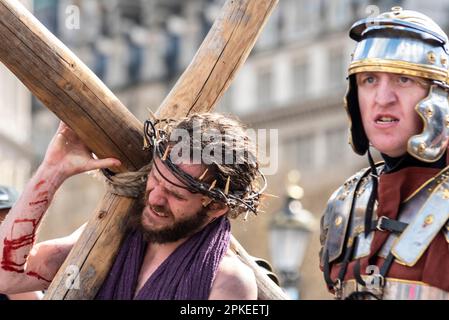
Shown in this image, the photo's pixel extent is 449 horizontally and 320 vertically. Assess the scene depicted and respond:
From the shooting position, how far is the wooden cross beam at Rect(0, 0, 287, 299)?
12789 millimetres

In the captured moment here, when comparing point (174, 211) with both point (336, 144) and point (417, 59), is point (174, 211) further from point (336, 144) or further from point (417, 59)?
point (336, 144)

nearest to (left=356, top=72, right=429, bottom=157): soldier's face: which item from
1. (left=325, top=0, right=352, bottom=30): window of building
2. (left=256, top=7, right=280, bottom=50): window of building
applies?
(left=325, top=0, right=352, bottom=30): window of building

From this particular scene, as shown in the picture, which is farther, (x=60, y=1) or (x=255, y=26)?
(x=60, y=1)

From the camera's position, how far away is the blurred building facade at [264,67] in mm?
76688

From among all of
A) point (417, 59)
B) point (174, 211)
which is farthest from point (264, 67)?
point (417, 59)

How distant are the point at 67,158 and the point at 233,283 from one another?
1309mm

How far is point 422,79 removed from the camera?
484 inches

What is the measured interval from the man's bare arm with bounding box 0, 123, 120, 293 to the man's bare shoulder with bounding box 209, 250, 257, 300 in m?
1.03

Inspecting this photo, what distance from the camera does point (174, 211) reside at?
495 inches

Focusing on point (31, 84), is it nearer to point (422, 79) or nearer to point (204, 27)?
point (422, 79)

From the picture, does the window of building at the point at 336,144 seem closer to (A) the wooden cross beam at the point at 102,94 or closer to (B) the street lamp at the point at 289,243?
(B) the street lamp at the point at 289,243
